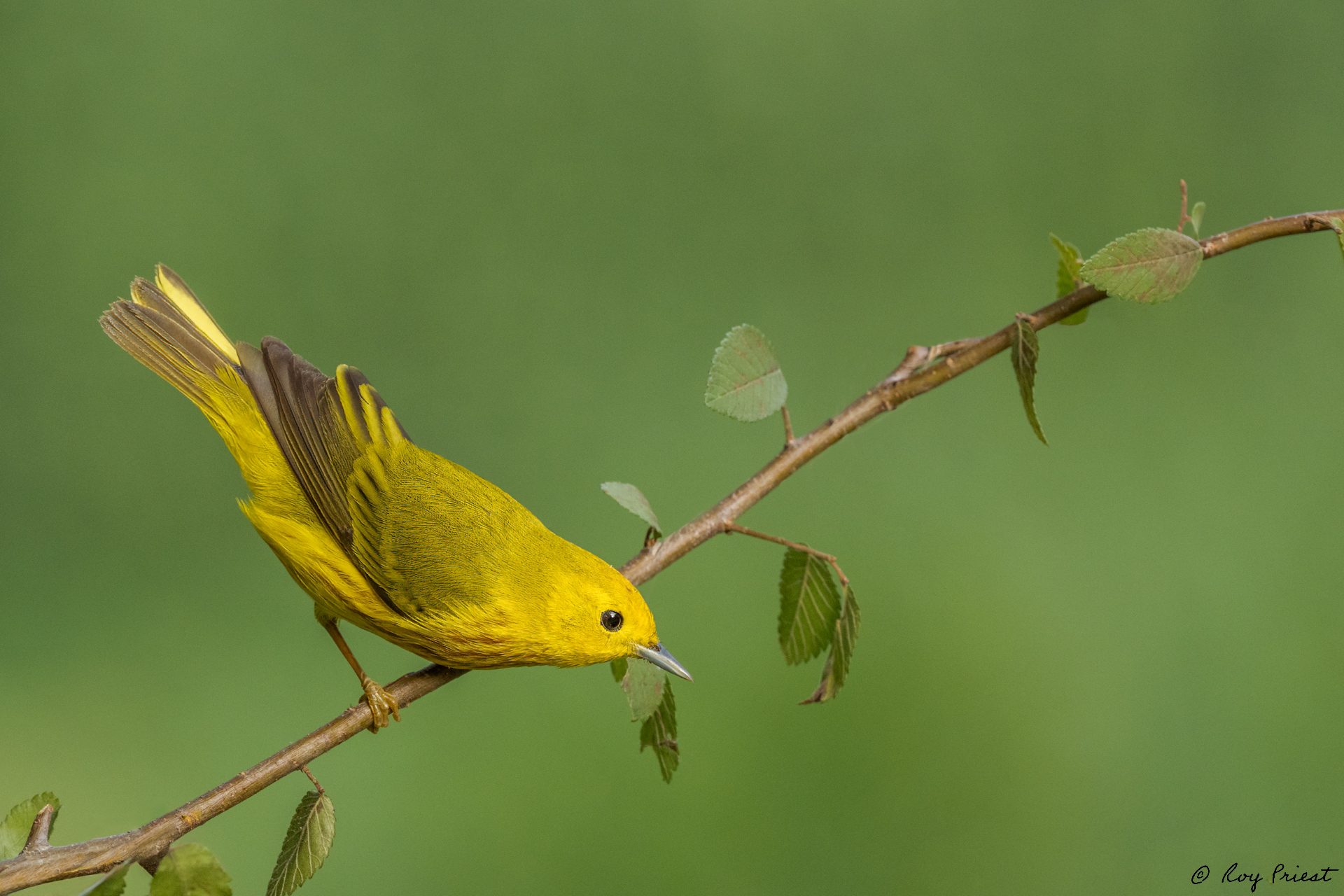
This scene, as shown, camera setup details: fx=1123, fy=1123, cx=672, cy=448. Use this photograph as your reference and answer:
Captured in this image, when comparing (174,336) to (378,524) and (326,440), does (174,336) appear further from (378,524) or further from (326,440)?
(378,524)

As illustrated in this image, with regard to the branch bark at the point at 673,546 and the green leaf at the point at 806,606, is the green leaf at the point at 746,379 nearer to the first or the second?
the branch bark at the point at 673,546

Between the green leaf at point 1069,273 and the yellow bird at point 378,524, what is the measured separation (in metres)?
0.62

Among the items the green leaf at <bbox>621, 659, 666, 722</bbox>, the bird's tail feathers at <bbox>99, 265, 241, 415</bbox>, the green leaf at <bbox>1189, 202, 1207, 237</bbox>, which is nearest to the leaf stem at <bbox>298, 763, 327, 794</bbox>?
the green leaf at <bbox>621, 659, 666, 722</bbox>

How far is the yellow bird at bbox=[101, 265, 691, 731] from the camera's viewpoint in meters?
1.36

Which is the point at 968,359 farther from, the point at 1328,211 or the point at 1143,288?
the point at 1328,211

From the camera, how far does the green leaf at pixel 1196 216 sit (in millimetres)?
1200

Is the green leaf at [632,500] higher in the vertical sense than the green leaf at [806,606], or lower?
higher

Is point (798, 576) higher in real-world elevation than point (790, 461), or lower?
lower

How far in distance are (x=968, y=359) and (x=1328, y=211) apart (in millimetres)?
389

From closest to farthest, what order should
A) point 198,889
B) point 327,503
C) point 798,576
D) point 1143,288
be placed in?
point 198,889
point 1143,288
point 798,576
point 327,503

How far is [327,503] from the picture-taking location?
147 cm

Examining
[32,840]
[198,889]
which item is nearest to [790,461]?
[198,889]

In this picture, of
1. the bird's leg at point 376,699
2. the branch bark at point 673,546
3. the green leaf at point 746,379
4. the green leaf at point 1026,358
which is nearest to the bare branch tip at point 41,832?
the branch bark at point 673,546

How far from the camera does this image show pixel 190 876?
0.93 metres
